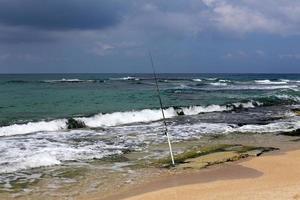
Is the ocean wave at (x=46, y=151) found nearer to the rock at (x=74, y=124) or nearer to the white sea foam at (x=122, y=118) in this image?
the rock at (x=74, y=124)

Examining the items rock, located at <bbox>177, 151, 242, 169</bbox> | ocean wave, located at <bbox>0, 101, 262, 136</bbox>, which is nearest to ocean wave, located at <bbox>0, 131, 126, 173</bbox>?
ocean wave, located at <bbox>0, 101, 262, 136</bbox>

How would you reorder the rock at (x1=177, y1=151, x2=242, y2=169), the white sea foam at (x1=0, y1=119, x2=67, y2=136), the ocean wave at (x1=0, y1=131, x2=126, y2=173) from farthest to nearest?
the white sea foam at (x1=0, y1=119, x2=67, y2=136) < the ocean wave at (x1=0, y1=131, x2=126, y2=173) < the rock at (x1=177, y1=151, x2=242, y2=169)

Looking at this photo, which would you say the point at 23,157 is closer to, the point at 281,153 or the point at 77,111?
the point at 281,153

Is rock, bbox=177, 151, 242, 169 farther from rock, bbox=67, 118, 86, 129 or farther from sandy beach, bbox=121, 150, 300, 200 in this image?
rock, bbox=67, 118, 86, 129

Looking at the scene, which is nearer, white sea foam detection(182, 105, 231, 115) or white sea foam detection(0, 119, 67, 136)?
white sea foam detection(0, 119, 67, 136)

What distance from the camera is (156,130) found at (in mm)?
21406

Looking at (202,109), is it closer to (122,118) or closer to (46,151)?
(122,118)

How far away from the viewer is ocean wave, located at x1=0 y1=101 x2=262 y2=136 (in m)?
22.0

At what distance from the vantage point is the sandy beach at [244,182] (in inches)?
354

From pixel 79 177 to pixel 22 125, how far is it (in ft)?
38.4

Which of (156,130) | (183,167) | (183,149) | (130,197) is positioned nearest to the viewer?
(130,197)

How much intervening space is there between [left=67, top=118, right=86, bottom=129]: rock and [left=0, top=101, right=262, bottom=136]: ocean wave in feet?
0.79

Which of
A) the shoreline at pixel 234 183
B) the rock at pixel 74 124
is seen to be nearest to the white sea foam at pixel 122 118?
the rock at pixel 74 124

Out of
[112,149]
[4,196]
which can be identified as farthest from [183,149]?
[4,196]
